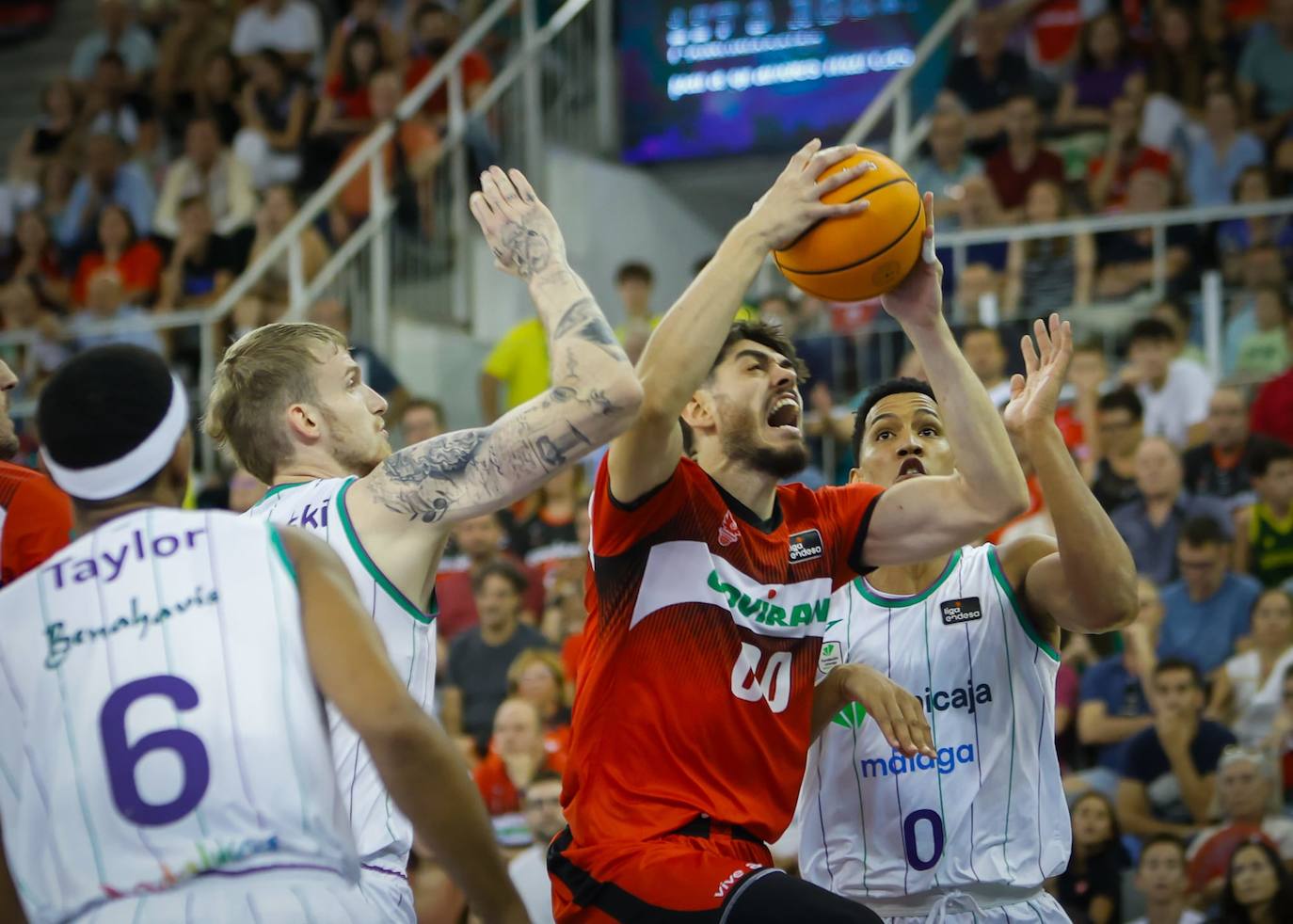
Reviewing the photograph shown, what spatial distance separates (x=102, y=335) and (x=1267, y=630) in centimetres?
930

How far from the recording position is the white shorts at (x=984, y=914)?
5.16m

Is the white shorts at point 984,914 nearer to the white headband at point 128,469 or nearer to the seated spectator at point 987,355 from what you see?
the white headband at point 128,469

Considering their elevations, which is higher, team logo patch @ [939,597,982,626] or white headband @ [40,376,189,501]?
white headband @ [40,376,189,501]

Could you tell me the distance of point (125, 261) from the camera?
1490 centimetres

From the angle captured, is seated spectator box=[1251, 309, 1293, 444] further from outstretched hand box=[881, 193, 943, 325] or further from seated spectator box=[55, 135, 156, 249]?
seated spectator box=[55, 135, 156, 249]

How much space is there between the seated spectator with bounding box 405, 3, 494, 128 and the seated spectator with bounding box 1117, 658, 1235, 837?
894 cm

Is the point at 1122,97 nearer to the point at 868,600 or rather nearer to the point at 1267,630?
the point at 1267,630

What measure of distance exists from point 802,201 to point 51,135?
14.0m

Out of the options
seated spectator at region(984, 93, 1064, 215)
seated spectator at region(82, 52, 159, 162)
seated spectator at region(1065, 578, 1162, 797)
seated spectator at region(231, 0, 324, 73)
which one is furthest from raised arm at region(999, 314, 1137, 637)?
seated spectator at region(82, 52, 159, 162)

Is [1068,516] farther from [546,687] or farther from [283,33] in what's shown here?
[283,33]

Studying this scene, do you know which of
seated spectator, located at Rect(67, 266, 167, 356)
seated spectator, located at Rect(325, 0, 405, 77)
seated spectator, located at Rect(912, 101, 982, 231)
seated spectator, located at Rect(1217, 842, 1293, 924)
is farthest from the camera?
seated spectator, located at Rect(325, 0, 405, 77)

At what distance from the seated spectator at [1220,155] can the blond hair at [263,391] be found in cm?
945

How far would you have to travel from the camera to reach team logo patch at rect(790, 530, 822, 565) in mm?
4793

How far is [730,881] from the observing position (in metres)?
4.23
